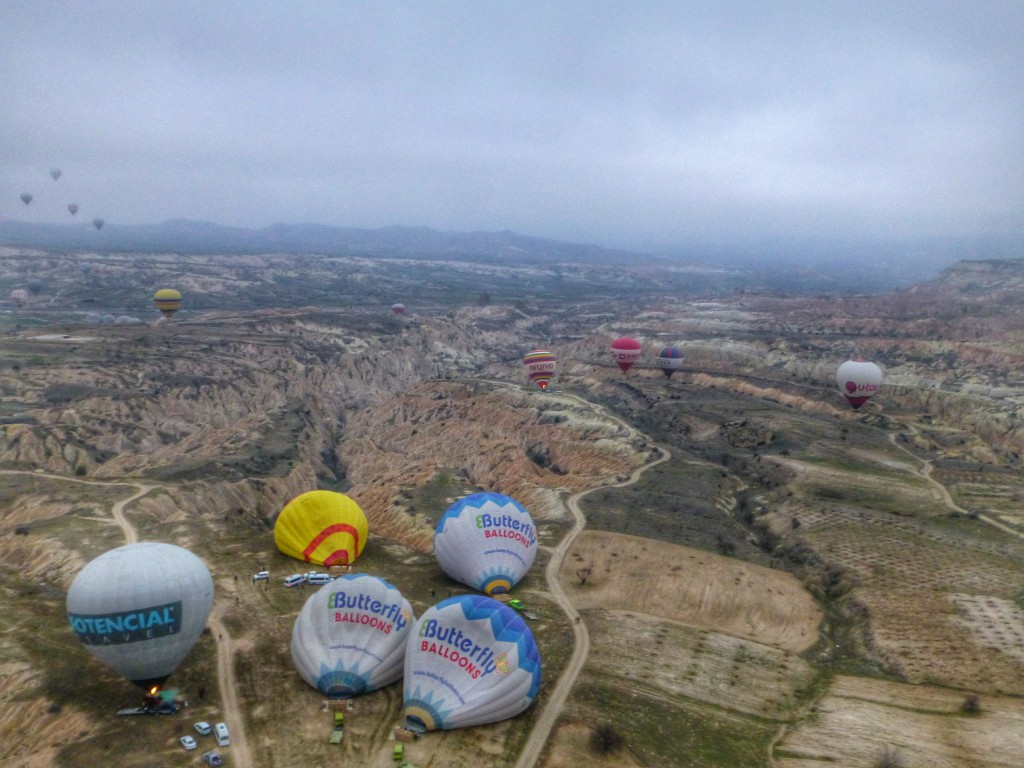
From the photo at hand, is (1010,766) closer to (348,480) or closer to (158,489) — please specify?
(158,489)

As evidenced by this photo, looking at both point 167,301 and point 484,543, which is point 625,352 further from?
point 167,301

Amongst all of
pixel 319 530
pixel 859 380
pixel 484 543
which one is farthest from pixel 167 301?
pixel 859 380

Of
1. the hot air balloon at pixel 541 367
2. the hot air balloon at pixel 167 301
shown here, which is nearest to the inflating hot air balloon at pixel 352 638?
the hot air balloon at pixel 541 367

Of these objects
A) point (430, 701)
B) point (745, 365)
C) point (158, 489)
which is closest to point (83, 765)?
point (430, 701)

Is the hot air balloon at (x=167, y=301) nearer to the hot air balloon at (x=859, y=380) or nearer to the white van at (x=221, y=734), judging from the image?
the hot air balloon at (x=859, y=380)

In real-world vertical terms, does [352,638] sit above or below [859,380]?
below

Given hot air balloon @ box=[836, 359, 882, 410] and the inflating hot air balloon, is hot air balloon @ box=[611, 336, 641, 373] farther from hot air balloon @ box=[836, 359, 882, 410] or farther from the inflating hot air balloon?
the inflating hot air balloon
